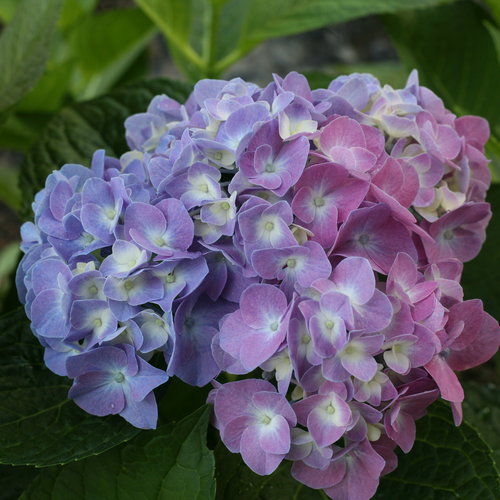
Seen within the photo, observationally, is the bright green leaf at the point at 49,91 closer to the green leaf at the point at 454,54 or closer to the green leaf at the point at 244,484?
the green leaf at the point at 454,54

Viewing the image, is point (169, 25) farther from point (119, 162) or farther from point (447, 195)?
point (447, 195)

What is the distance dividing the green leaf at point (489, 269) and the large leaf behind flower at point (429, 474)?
0.33m

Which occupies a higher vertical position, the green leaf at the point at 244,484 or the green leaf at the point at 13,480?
the green leaf at the point at 244,484

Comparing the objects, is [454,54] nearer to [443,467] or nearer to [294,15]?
[294,15]

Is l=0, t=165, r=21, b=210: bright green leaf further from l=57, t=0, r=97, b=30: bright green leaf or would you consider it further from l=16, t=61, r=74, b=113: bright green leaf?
l=57, t=0, r=97, b=30: bright green leaf

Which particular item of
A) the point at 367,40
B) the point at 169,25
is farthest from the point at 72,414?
the point at 367,40

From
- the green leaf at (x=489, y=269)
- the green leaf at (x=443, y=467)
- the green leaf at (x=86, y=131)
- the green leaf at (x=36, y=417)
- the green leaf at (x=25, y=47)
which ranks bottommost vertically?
the green leaf at (x=489, y=269)

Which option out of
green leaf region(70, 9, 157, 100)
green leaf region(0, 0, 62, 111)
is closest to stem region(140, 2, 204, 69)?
green leaf region(0, 0, 62, 111)

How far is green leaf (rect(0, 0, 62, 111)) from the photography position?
1.14 m

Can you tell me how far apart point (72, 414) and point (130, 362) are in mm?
151

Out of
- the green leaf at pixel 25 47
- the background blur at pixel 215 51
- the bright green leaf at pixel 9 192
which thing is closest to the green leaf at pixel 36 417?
the background blur at pixel 215 51

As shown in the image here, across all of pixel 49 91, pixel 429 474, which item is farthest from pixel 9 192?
pixel 429 474

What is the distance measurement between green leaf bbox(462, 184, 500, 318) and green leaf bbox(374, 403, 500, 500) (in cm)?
33

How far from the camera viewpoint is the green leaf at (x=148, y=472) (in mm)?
768
